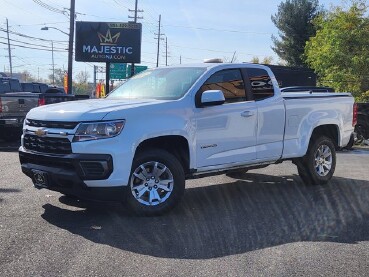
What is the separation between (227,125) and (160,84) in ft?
3.71

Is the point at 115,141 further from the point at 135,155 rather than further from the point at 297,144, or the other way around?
the point at 297,144

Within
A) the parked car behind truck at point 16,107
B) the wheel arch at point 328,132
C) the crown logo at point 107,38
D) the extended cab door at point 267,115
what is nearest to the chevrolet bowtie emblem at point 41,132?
the extended cab door at point 267,115

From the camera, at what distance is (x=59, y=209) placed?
20.7 feet

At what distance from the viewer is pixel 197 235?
5246 millimetres

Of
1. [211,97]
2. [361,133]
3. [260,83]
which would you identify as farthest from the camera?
[361,133]

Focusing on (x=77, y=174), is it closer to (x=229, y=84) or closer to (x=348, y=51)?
(x=229, y=84)

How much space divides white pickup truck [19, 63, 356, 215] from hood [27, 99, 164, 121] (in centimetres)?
1

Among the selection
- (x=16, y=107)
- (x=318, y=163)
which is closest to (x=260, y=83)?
(x=318, y=163)

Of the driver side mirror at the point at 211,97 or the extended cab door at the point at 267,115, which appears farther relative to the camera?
the extended cab door at the point at 267,115

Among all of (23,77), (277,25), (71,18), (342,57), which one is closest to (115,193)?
(71,18)

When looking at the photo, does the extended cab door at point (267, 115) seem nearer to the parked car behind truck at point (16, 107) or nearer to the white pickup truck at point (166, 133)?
the white pickup truck at point (166, 133)

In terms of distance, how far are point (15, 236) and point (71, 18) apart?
83.0ft

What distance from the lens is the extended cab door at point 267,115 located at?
716cm

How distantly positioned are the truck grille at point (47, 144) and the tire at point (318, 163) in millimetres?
4271
